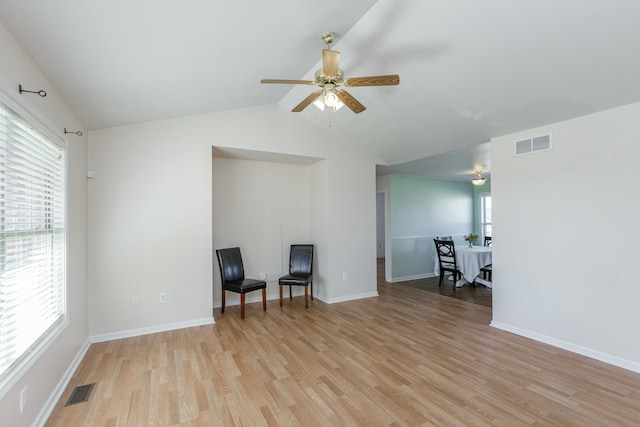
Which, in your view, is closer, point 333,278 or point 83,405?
point 83,405

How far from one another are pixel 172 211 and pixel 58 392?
2001 millimetres

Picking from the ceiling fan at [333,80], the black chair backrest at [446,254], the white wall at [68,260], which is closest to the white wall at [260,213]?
the white wall at [68,260]

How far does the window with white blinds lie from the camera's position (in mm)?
1648

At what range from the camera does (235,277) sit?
434 cm

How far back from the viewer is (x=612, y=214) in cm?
278

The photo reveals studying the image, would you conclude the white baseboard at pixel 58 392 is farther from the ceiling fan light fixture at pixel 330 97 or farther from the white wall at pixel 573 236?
the white wall at pixel 573 236

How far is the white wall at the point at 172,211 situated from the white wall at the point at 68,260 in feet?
0.69

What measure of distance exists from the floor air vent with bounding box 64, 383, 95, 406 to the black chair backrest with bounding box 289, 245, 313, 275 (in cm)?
287

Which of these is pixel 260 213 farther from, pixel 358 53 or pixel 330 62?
pixel 330 62

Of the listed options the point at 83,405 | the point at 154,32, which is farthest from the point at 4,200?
the point at 83,405

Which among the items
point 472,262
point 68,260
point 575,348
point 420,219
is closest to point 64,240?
point 68,260

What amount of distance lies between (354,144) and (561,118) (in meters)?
2.73

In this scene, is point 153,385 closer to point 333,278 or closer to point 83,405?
point 83,405

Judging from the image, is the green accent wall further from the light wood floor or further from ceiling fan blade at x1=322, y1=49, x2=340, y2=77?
ceiling fan blade at x1=322, y1=49, x2=340, y2=77
